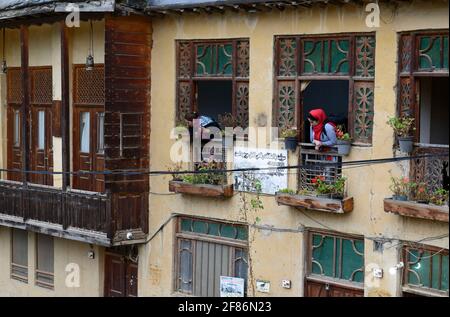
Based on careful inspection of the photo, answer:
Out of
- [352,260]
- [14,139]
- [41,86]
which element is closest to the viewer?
[352,260]

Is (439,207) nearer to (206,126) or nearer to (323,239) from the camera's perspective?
(323,239)

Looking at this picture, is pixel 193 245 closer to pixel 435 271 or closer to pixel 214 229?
pixel 214 229

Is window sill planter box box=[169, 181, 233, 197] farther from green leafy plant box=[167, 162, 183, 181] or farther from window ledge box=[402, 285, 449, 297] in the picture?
window ledge box=[402, 285, 449, 297]

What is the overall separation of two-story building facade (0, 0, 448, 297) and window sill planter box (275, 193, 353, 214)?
0.04 meters

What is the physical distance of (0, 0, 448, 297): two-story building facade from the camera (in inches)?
481

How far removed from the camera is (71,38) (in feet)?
54.3

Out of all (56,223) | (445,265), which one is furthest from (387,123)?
(56,223)

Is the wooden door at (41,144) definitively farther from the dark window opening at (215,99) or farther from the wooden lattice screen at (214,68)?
the wooden lattice screen at (214,68)

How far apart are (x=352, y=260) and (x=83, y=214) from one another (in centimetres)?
566

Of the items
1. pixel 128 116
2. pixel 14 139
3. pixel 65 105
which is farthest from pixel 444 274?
pixel 14 139

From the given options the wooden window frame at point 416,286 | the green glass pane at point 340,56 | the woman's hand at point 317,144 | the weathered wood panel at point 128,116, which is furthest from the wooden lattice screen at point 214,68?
the wooden window frame at point 416,286

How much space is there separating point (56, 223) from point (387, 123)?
754 centimetres

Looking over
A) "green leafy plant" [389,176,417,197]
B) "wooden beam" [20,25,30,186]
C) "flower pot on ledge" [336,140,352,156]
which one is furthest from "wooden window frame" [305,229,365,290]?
"wooden beam" [20,25,30,186]

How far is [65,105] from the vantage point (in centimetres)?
1557
